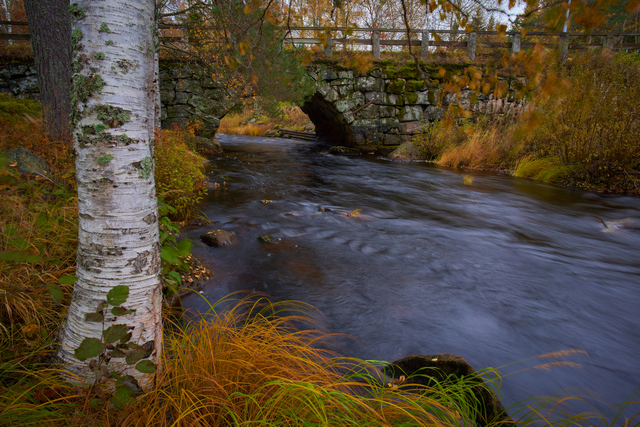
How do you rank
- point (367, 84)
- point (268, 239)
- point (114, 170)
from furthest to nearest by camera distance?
point (367, 84) → point (268, 239) → point (114, 170)

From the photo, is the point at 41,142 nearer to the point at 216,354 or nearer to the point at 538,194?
the point at 216,354

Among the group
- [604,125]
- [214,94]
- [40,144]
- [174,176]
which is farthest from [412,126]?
[40,144]

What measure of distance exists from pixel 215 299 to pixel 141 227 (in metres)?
1.87

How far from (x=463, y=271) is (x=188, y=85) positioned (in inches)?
455

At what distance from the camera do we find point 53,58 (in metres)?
4.72

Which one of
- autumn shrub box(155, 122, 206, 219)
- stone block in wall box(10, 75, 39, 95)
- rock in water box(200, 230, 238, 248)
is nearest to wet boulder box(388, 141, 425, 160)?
autumn shrub box(155, 122, 206, 219)

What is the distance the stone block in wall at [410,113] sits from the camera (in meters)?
14.3

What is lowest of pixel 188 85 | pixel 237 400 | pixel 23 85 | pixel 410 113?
pixel 237 400

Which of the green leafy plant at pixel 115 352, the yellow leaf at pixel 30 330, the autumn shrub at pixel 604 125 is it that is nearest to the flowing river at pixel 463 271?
the autumn shrub at pixel 604 125

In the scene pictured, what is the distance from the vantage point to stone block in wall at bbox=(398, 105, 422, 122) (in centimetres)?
1428

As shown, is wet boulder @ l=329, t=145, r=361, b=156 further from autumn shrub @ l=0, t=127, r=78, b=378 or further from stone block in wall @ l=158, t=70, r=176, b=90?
autumn shrub @ l=0, t=127, r=78, b=378

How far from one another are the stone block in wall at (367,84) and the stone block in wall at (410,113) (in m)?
1.33

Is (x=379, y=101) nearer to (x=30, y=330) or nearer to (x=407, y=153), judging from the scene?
(x=407, y=153)

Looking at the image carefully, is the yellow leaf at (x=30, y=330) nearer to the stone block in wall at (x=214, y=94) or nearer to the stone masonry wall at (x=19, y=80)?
the stone block in wall at (x=214, y=94)
